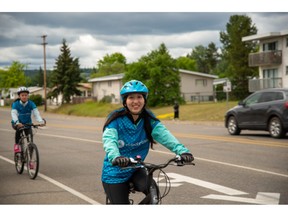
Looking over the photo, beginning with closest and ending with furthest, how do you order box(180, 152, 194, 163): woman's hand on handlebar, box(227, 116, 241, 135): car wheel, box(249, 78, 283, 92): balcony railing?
box(180, 152, 194, 163): woman's hand on handlebar, box(227, 116, 241, 135): car wheel, box(249, 78, 283, 92): balcony railing

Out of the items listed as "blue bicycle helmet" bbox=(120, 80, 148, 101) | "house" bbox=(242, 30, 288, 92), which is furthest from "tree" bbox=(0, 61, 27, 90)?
"house" bbox=(242, 30, 288, 92)

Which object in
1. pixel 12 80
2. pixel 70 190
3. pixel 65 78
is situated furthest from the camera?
pixel 65 78

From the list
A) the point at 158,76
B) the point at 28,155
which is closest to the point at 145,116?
the point at 28,155

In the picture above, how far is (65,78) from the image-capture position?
233ft

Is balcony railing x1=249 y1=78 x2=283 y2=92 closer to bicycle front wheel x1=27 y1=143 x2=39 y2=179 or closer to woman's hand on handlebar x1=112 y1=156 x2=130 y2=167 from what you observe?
bicycle front wheel x1=27 y1=143 x2=39 y2=179

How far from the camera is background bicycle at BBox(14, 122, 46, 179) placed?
9844mm

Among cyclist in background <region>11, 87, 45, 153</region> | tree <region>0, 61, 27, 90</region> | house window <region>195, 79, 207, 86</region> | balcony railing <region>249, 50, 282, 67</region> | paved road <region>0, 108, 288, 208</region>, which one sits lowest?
paved road <region>0, 108, 288, 208</region>

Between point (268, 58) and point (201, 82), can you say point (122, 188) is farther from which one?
point (201, 82)

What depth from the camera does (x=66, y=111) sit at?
191 feet

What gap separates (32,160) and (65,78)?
61.7m
